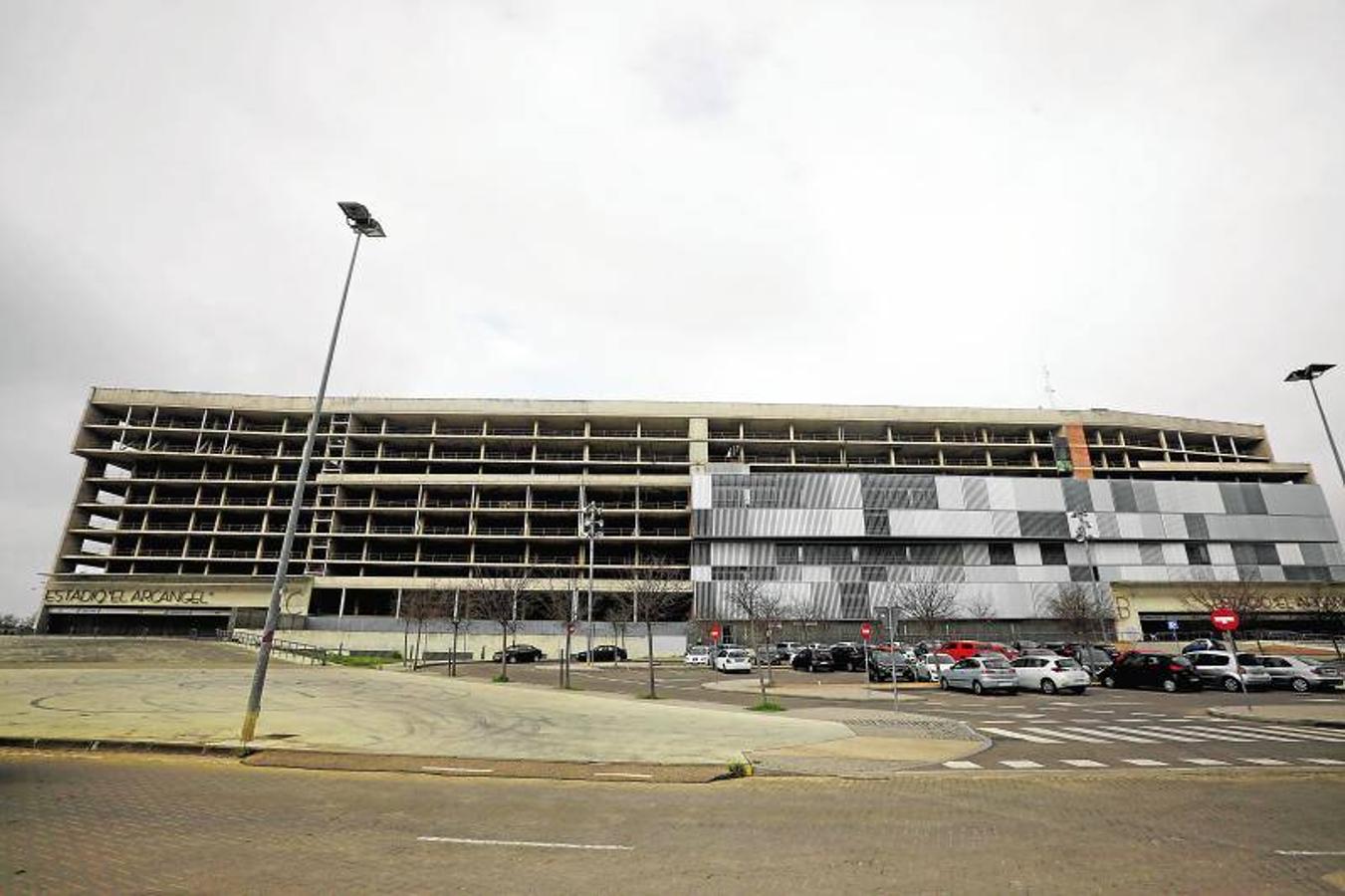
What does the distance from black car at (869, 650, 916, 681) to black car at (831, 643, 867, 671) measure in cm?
495

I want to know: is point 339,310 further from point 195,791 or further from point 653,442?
point 653,442

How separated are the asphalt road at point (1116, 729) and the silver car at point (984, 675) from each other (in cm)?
58

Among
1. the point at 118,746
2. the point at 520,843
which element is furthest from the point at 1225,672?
the point at 118,746

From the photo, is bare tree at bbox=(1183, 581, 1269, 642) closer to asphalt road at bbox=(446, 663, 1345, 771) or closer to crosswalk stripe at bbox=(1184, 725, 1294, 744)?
asphalt road at bbox=(446, 663, 1345, 771)

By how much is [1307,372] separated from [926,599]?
37.7m

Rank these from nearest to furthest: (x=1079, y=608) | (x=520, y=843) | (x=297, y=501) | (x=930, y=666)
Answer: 1. (x=520, y=843)
2. (x=297, y=501)
3. (x=930, y=666)
4. (x=1079, y=608)

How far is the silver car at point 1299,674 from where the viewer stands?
1069 inches

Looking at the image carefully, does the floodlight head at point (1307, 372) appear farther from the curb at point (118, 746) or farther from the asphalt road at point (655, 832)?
the curb at point (118, 746)

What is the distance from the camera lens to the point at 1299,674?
2762 centimetres

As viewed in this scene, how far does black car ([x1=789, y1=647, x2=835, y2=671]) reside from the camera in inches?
1631

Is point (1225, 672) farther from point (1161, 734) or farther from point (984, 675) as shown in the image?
point (1161, 734)

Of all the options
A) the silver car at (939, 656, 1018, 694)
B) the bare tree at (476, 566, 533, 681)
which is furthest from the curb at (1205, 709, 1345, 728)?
the bare tree at (476, 566, 533, 681)

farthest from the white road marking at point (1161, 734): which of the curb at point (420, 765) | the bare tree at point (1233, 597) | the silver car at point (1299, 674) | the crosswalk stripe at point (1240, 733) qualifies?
the bare tree at point (1233, 597)

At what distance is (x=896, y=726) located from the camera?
56.3 feet
